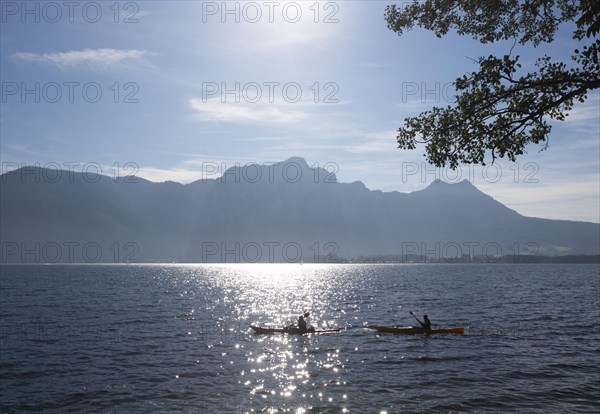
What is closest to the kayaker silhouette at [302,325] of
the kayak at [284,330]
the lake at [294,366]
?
the kayak at [284,330]

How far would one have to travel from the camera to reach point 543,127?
35.3ft

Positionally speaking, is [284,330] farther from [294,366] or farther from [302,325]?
[294,366]

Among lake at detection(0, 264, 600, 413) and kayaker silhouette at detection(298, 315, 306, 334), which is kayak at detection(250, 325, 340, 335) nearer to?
kayaker silhouette at detection(298, 315, 306, 334)

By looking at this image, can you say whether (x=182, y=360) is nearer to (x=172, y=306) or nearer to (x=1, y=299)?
(x=172, y=306)

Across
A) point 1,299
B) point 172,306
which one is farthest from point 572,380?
point 1,299

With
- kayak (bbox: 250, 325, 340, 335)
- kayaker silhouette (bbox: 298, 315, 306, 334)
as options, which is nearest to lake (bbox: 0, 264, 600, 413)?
kayak (bbox: 250, 325, 340, 335)

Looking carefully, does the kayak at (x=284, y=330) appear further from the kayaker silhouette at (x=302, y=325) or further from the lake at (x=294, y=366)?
the lake at (x=294, y=366)

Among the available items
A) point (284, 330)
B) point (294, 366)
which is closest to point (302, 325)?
point (284, 330)

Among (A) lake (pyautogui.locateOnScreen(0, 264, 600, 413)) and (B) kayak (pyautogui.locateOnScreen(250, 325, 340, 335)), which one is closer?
(A) lake (pyautogui.locateOnScreen(0, 264, 600, 413))

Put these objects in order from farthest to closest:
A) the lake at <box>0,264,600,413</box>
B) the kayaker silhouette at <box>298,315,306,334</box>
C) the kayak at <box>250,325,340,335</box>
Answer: the kayak at <box>250,325,340,335</box> → the kayaker silhouette at <box>298,315,306,334</box> → the lake at <box>0,264,600,413</box>

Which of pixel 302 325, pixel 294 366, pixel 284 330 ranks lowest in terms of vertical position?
pixel 284 330

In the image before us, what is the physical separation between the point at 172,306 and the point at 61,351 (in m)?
35.1

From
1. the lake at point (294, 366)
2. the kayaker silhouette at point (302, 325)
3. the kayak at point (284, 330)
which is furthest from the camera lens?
the kayak at point (284, 330)

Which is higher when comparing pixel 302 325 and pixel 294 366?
pixel 302 325
